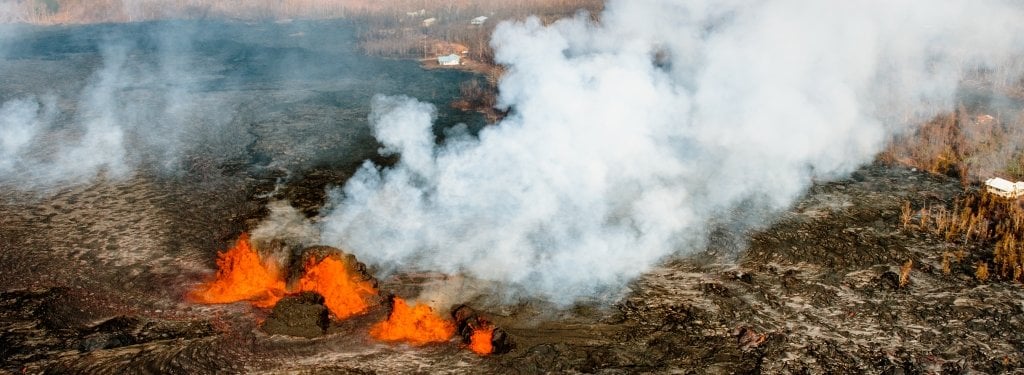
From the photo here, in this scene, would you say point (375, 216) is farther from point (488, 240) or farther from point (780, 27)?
point (780, 27)

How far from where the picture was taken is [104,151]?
95.5 ft

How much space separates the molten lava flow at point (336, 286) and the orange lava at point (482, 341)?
10.0ft

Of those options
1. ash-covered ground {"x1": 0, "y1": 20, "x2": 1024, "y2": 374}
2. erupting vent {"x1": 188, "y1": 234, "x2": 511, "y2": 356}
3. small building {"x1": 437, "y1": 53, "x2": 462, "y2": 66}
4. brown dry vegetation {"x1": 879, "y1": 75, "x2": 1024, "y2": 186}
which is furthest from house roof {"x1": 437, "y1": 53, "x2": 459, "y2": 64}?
erupting vent {"x1": 188, "y1": 234, "x2": 511, "y2": 356}

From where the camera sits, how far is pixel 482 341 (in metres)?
14.9

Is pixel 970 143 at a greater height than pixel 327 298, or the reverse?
pixel 970 143

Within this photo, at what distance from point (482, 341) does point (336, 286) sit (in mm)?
4160

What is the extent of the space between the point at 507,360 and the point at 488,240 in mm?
5871

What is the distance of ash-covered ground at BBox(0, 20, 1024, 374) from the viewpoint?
1442 centimetres

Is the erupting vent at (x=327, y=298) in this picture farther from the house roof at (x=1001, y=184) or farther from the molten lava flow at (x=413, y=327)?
the house roof at (x=1001, y=184)

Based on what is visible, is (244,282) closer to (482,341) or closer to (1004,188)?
(482,341)

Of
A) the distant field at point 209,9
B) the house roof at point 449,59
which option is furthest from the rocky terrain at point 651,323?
the distant field at point 209,9

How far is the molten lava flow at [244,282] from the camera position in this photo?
16812 millimetres

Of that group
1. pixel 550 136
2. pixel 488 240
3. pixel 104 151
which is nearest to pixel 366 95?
pixel 104 151

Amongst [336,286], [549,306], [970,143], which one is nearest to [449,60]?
[970,143]
